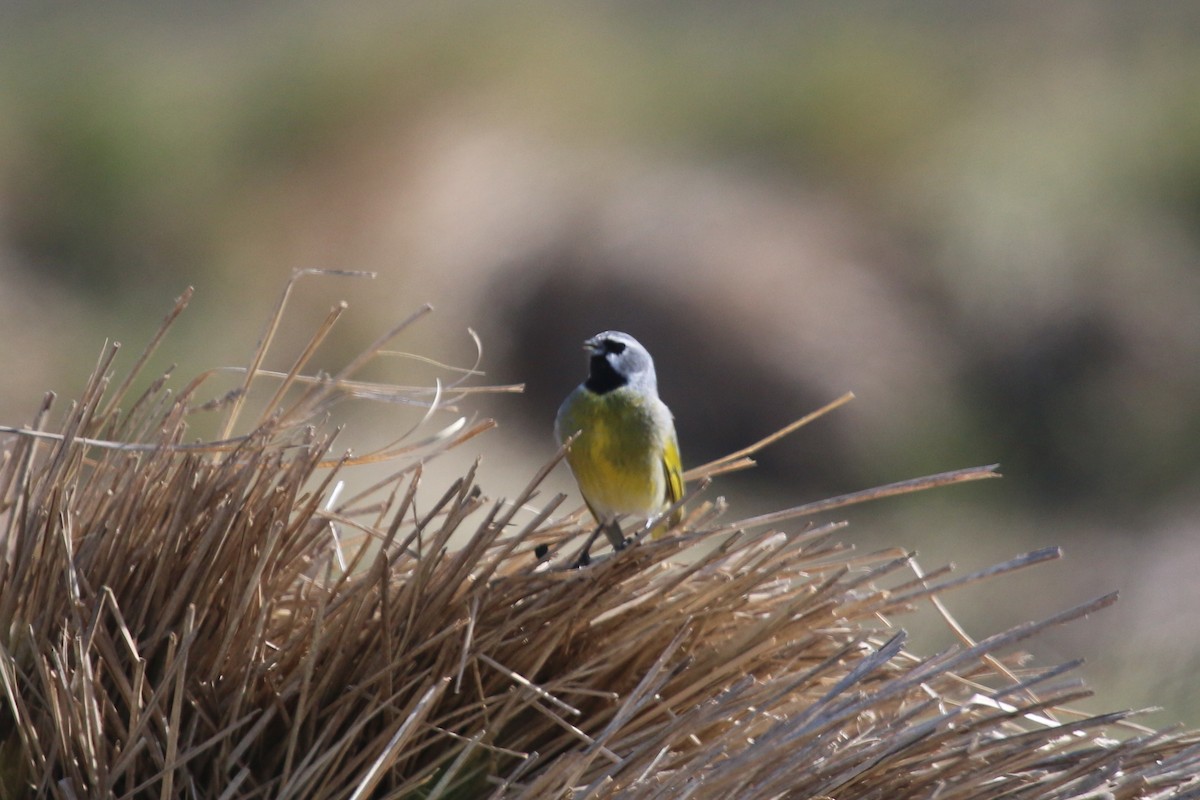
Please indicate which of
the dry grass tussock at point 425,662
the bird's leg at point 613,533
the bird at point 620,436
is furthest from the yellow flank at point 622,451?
the dry grass tussock at point 425,662

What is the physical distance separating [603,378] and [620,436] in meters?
0.21

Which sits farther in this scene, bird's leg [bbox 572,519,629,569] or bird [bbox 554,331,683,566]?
bird [bbox 554,331,683,566]

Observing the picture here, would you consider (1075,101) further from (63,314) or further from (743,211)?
(63,314)

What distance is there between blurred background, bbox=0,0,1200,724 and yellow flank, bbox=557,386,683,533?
4.71 m

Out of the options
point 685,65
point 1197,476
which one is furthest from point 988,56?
point 1197,476

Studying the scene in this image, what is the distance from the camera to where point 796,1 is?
23.7 metres

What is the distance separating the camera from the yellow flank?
10.8 ft

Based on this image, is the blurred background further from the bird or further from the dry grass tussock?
the dry grass tussock

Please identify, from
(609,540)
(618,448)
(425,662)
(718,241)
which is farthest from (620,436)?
(718,241)

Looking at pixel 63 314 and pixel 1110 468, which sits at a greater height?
pixel 63 314

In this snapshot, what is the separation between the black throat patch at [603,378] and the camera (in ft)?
11.5

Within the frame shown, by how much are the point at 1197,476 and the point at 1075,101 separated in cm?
574

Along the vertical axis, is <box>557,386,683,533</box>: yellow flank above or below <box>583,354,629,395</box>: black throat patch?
below

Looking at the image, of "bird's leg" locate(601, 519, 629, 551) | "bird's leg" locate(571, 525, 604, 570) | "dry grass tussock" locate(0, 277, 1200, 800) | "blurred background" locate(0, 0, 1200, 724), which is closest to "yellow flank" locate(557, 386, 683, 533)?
"bird's leg" locate(601, 519, 629, 551)
